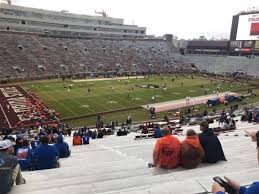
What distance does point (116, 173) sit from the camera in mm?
6949

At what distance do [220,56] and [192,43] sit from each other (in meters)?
13.5

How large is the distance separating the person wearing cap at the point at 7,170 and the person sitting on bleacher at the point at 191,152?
10.1 feet

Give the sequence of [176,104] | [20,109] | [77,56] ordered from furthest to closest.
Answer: [77,56] < [176,104] < [20,109]

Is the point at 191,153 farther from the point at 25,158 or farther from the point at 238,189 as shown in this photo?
the point at 25,158

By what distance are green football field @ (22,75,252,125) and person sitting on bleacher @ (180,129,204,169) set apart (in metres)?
23.9

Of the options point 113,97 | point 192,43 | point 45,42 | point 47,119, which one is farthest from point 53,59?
point 192,43

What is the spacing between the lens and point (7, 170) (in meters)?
A: 5.49

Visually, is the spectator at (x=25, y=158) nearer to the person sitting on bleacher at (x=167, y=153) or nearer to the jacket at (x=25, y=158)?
the jacket at (x=25, y=158)

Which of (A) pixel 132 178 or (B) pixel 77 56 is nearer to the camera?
(A) pixel 132 178

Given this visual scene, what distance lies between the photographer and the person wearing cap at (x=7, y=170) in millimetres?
5375

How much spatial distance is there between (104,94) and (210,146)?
119 feet

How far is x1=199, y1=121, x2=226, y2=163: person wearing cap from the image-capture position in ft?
23.6

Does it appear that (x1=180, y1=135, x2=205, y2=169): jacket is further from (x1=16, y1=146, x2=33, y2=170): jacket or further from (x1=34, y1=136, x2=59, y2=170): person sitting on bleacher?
(x1=16, y1=146, x2=33, y2=170): jacket

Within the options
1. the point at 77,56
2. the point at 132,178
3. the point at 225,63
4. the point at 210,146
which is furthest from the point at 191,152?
the point at 225,63
